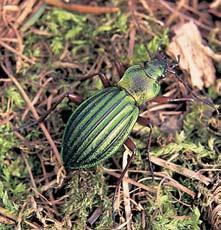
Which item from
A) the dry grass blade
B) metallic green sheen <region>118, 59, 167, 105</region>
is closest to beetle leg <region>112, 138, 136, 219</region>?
the dry grass blade

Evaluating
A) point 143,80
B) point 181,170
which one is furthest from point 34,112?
point 181,170

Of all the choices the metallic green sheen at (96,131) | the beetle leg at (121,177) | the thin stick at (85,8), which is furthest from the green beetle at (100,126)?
the thin stick at (85,8)

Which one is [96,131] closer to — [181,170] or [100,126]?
[100,126]

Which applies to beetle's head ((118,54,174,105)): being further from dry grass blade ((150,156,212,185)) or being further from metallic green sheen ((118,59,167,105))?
dry grass blade ((150,156,212,185))

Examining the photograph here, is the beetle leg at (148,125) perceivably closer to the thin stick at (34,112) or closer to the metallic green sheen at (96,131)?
the metallic green sheen at (96,131)

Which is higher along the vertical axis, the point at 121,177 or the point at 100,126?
the point at 100,126

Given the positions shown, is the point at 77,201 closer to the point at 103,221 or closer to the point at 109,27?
the point at 103,221
